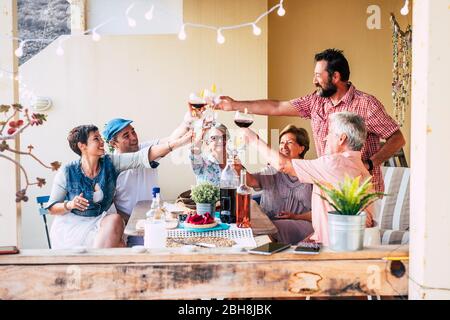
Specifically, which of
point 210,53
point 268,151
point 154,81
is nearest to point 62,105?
point 154,81

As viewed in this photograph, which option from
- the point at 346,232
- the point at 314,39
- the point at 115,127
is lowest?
the point at 346,232

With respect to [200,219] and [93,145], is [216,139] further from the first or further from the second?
[200,219]

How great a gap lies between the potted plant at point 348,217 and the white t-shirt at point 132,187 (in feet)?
7.96

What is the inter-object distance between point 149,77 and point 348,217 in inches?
137

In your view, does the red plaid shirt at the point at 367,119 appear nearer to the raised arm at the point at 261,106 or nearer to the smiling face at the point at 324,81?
the smiling face at the point at 324,81

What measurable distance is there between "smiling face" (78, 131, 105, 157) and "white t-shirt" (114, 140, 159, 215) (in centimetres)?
44

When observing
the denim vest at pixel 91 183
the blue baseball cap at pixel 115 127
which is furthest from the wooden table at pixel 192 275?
the blue baseball cap at pixel 115 127

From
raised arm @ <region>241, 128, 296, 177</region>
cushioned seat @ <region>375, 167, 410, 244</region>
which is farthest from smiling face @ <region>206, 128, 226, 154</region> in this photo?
cushioned seat @ <region>375, 167, 410, 244</region>

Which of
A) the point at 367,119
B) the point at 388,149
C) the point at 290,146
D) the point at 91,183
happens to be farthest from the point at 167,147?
the point at 388,149

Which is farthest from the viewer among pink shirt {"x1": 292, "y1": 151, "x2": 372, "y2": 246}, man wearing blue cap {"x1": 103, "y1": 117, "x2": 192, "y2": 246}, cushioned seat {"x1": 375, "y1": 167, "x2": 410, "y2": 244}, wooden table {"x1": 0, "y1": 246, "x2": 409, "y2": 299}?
cushioned seat {"x1": 375, "y1": 167, "x2": 410, "y2": 244}

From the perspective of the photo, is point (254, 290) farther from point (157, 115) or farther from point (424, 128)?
point (157, 115)

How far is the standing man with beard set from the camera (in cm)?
369

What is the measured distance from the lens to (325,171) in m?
2.71

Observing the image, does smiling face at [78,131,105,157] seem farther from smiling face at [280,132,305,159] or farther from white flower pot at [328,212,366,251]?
white flower pot at [328,212,366,251]
